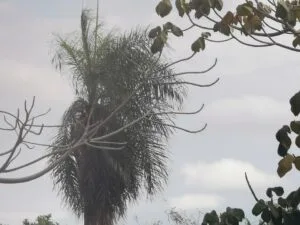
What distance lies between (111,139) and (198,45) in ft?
40.9

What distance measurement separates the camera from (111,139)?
57.8ft

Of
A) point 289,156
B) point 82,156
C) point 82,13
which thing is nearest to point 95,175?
point 82,156

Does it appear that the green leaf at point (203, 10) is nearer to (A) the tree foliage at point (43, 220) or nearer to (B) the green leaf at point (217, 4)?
(B) the green leaf at point (217, 4)

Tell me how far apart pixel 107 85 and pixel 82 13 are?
2.23 meters

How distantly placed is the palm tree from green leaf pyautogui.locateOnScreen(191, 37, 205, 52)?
12.1 meters

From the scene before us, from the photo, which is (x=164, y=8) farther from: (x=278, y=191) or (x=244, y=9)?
(x=278, y=191)

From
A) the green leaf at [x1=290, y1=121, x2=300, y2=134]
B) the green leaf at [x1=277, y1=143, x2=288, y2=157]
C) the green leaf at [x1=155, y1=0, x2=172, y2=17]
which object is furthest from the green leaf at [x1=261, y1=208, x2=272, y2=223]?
the green leaf at [x1=155, y1=0, x2=172, y2=17]

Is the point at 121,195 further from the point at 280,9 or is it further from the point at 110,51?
the point at 280,9

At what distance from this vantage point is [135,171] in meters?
18.4

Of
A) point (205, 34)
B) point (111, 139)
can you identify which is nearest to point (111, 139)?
point (111, 139)

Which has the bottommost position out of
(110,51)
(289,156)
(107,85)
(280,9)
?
(289,156)

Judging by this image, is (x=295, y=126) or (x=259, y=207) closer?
(x=295, y=126)

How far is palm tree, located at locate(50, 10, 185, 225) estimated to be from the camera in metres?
17.7

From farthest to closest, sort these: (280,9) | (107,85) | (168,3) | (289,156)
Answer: (107,85)
(168,3)
(280,9)
(289,156)
